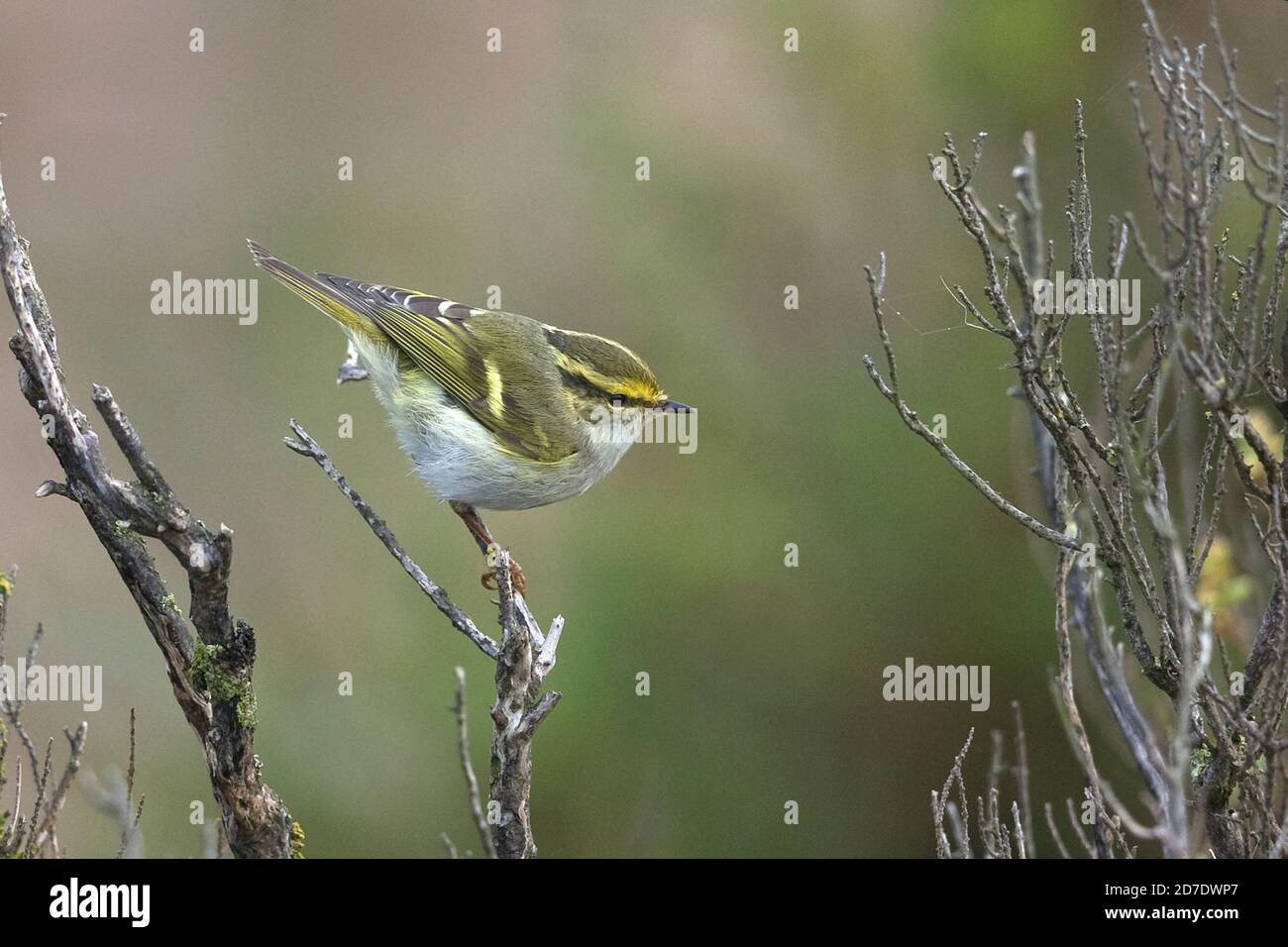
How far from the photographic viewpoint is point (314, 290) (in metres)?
5.05

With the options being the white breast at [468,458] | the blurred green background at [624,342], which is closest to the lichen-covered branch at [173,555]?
the white breast at [468,458]

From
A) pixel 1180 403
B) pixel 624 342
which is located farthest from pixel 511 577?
pixel 624 342

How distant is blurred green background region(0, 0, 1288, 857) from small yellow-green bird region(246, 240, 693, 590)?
2168 millimetres

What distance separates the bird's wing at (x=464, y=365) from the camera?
4.88 metres

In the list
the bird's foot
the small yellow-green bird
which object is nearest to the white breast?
the small yellow-green bird

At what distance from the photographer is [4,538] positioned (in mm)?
8141

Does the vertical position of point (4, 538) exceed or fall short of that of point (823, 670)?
it exceeds it

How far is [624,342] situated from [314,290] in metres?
3.03

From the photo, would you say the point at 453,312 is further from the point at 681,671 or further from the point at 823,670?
the point at 823,670

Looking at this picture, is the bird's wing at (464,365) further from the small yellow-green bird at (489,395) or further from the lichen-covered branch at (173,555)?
the lichen-covered branch at (173,555)

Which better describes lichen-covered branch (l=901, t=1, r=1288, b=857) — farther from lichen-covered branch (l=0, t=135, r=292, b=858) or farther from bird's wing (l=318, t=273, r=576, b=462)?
bird's wing (l=318, t=273, r=576, b=462)

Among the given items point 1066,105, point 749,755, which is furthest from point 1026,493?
point 1066,105

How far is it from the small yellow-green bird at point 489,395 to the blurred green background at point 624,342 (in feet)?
7.11
